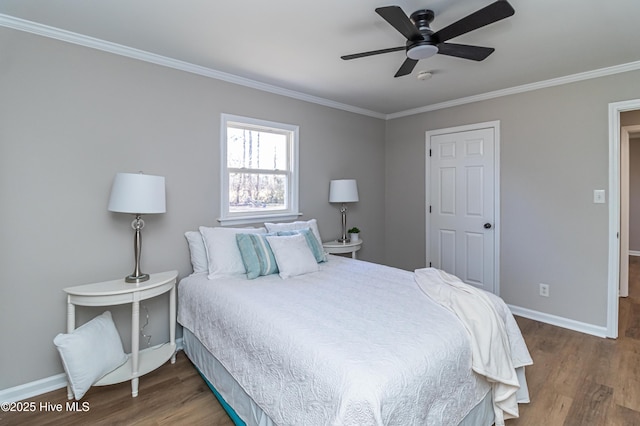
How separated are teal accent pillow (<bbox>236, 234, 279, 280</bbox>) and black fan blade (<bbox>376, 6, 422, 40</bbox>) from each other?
184 cm

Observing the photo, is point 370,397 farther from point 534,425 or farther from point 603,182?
point 603,182

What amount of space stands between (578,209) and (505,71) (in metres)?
1.54

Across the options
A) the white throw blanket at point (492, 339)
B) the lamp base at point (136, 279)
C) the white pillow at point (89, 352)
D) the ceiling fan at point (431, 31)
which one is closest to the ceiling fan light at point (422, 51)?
the ceiling fan at point (431, 31)

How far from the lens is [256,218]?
3248 millimetres

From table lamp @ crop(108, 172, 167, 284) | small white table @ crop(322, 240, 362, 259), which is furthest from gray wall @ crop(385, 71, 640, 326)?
table lamp @ crop(108, 172, 167, 284)

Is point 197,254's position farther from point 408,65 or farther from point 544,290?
point 544,290

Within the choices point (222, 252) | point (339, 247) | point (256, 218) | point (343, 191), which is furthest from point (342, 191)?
point (222, 252)

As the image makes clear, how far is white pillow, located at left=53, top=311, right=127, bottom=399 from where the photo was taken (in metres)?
1.91

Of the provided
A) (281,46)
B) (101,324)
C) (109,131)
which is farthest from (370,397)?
(109,131)

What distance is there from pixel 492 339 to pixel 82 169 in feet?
9.59

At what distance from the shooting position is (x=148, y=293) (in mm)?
2199

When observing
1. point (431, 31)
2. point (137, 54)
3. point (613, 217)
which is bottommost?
point (613, 217)

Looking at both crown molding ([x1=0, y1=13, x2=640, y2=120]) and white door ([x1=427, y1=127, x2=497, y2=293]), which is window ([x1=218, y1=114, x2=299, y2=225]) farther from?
white door ([x1=427, y1=127, x2=497, y2=293])

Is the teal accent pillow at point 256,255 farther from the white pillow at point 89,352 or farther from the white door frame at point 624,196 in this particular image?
the white door frame at point 624,196
